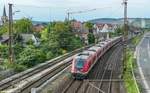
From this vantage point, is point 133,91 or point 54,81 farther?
point 54,81

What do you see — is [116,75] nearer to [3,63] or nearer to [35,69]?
[35,69]

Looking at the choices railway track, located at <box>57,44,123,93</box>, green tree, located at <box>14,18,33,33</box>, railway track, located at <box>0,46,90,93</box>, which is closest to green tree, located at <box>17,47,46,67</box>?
railway track, located at <box>0,46,90,93</box>

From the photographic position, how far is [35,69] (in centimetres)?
5325

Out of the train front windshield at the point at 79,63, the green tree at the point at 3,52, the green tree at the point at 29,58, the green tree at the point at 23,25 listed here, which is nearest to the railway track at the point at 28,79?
the green tree at the point at 29,58

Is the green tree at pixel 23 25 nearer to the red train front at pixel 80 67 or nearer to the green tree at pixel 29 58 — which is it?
the green tree at pixel 29 58

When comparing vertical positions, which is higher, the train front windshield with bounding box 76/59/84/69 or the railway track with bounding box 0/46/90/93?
the train front windshield with bounding box 76/59/84/69

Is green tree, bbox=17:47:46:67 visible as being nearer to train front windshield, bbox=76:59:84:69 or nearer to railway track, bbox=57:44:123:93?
railway track, bbox=57:44:123:93

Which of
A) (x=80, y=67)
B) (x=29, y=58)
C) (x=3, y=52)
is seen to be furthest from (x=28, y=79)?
(x=3, y=52)

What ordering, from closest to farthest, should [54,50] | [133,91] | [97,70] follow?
[133,91] → [97,70] → [54,50]

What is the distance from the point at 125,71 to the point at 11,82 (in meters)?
16.7

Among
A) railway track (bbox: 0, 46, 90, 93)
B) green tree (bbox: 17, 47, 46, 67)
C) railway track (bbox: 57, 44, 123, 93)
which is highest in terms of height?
green tree (bbox: 17, 47, 46, 67)

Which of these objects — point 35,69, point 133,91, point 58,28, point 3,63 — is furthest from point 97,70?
point 58,28

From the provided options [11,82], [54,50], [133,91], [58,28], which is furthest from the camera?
[58,28]

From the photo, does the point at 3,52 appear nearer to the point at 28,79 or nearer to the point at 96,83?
the point at 28,79
